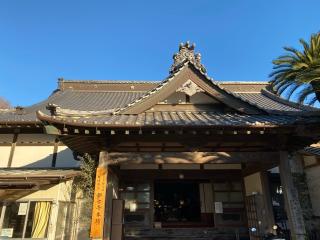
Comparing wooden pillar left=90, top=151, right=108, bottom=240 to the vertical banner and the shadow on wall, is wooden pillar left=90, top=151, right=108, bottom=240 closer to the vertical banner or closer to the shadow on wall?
the vertical banner

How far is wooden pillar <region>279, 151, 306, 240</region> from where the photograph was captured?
743 cm

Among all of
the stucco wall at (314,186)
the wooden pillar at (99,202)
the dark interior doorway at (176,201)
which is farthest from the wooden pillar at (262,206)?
the dark interior doorway at (176,201)

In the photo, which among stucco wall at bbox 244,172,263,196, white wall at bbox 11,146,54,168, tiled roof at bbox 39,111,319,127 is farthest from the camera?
white wall at bbox 11,146,54,168

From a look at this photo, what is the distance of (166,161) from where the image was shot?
7.87m

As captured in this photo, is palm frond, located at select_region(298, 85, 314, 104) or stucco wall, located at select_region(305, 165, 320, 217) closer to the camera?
palm frond, located at select_region(298, 85, 314, 104)

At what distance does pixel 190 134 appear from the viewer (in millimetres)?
7750

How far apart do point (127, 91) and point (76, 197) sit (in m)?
10.2

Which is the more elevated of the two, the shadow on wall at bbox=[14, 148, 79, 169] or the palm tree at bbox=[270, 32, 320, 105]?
the palm tree at bbox=[270, 32, 320, 105]

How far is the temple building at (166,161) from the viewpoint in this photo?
24.3ft

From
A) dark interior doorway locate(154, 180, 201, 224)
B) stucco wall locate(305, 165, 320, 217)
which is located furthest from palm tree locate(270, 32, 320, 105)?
dark interior doorway locate(154, 180, 201, 224)

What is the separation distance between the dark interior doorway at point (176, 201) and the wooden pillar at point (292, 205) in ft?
30.6

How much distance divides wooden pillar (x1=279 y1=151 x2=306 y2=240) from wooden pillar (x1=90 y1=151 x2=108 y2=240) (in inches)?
211

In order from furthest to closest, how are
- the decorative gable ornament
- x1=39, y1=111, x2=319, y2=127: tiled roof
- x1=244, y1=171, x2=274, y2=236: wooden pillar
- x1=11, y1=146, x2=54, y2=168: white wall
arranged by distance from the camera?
x1=11, y1=146, x2=54, y2=168: white wall → x1=244, y1=171, x2=274, y2=236: wooden pillar → the decorative gable ornament → x1=39, y1=111, x2=319, y2=127: tiled roof

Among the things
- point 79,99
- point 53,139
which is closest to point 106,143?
point 53,139
